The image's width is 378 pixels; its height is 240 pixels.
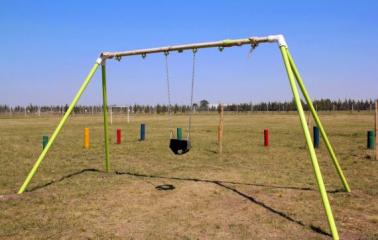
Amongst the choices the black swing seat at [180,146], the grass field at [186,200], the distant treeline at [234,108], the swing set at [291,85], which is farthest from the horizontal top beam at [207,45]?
the distant treeline at [234,108]

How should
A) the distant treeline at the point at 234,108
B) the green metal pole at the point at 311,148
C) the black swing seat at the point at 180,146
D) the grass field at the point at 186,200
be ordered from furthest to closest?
the distant treeline at the point at 234,108
the black swing seat at the point at 180,146
the grass field at the point at 186,200
the green metal pole at the point at 311,148

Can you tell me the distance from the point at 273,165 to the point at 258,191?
3.59 metres

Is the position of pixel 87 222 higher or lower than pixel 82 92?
lower

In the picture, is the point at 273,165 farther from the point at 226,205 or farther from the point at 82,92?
the point at 82,92

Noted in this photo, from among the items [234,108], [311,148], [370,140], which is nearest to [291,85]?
[311,148]

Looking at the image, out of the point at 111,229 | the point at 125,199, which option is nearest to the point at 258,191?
the point at 125,199

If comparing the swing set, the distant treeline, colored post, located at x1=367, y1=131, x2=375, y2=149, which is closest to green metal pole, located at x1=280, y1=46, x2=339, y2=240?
the swing set

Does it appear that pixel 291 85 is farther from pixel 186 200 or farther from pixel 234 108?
pixel 234 108

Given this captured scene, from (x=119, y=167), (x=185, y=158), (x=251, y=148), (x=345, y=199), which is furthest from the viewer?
(x=251, y=148)

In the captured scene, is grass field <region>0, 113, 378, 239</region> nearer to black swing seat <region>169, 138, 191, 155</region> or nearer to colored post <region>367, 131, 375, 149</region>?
black swing seat <region>169, 138, 191, 155</region>

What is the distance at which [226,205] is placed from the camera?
6.51m

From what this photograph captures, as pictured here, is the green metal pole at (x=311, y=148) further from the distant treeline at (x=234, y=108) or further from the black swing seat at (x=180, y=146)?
the distant treeline at (x=234, y=108)

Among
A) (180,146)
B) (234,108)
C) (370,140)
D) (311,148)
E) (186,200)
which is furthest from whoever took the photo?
(234,108)

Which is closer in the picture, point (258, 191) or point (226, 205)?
point (226, 205)
